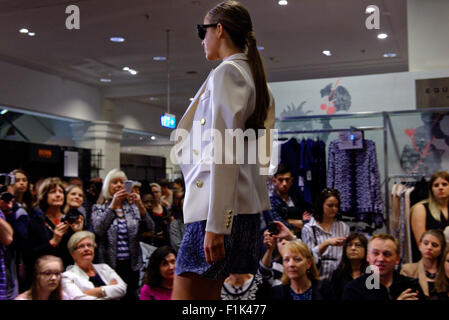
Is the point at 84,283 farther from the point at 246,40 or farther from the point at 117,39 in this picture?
the point at 117,39

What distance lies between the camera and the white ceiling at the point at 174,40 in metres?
6.49

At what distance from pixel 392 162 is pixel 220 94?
4133 mm

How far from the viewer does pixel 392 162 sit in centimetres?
518

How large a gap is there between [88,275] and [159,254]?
0.49 meters

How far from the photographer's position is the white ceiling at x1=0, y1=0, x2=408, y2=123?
6.49m

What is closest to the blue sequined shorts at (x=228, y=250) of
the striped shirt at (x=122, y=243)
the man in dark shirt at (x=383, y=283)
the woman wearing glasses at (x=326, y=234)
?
the man in dark shirt at (x=383, y=283)

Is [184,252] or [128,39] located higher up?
[128,39]

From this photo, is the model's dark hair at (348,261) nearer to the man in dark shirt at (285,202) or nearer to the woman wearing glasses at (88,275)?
the man in dark shirt at (285,202)

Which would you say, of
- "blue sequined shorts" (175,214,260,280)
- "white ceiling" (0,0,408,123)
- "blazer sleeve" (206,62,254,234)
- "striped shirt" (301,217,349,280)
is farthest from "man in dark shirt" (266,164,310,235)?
"blazer sleeve" (206,62,254,234)

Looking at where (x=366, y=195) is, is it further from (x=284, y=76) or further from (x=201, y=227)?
(x=284, y=76)

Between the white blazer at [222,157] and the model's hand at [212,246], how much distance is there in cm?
1

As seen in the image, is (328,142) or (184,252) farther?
(328,142)

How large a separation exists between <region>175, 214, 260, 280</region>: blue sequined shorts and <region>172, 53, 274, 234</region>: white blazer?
0.03m
